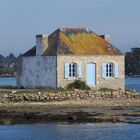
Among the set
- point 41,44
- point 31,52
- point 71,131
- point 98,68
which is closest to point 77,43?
point 98,68

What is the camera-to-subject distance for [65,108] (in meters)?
46.9

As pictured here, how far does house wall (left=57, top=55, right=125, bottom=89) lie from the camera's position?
171 feet

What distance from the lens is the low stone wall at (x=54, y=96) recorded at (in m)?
47.8

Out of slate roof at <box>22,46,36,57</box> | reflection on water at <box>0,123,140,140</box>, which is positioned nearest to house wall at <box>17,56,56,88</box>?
slate roof at <box>22,46,36,57</box>

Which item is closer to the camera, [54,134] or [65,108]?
[54,134]

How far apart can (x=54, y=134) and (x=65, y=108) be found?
36.8ft

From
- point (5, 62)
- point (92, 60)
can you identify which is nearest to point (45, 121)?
point (92, 60)

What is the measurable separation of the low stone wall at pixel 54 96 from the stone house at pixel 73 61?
280 centimetres

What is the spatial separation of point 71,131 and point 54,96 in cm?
1217

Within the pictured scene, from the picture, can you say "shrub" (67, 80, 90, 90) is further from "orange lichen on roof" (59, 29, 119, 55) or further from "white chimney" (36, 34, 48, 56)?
"white chimney" (36, 34, 48, 56)

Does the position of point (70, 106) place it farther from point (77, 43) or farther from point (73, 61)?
point (77, 43)

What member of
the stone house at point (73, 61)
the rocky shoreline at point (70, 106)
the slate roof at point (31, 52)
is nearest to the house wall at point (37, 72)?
the stone house at point (73, 61)

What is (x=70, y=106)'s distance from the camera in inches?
1880

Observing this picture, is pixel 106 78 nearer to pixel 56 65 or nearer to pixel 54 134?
pixel 56 65
